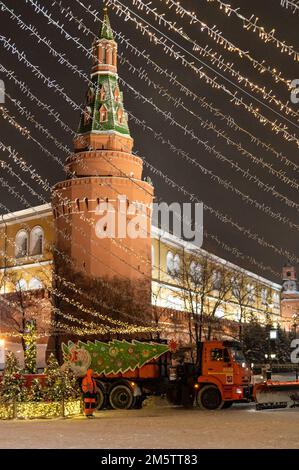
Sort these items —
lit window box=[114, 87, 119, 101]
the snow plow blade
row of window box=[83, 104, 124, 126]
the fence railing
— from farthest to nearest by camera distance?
lit window box=[114, 87, 119, 101] → row of window box=[83, 104, 124, 126] → the snow plow blade → the fence railing

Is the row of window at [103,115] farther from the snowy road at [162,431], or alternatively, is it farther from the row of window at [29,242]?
the snowy road at [162,431]

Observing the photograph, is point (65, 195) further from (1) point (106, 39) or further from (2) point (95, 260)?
(1) point (106, 39)

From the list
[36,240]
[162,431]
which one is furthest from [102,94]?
[162,431]

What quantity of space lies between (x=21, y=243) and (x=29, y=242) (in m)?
1.38

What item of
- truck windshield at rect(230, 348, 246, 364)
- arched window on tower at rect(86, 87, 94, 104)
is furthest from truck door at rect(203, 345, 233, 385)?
arched window on tower at rect(86, 87, 94, 104)

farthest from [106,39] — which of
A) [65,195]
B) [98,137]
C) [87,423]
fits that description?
[87,423]

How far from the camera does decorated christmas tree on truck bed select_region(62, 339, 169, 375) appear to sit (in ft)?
70.6

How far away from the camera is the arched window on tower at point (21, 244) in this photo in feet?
202

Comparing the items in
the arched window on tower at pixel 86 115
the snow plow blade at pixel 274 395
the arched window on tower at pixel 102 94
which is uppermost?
the arched window on tower at pixel 102 94

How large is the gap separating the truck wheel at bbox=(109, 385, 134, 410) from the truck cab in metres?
2.16

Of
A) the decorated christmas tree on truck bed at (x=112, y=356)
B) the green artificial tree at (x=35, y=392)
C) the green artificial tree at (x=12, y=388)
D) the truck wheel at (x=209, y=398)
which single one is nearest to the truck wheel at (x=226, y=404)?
the truck wheel at (x=209, y=398)

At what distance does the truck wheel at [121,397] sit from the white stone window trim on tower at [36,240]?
131 ft

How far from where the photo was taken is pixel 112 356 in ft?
71.3

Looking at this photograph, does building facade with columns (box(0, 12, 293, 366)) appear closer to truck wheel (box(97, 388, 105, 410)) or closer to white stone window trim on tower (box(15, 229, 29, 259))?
white stone window trim on tower (box(15, 229, 29, 259))
